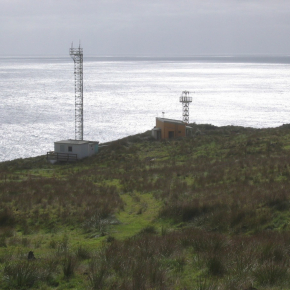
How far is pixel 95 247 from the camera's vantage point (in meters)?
10.6

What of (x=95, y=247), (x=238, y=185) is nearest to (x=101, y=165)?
(x=238, y=185)

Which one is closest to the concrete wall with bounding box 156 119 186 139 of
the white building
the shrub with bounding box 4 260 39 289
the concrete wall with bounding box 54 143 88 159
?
the white building

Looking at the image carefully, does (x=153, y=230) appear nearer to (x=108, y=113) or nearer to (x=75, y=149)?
(x=75, y=149)

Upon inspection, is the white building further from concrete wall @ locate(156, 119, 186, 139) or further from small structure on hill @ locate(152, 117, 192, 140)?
concrete wall @ locate(156, 119, 186, 139)

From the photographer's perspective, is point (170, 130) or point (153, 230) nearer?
point (153, 230)

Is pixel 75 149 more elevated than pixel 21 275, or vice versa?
pixel 21 275

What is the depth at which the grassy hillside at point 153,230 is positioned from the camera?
765 centimetres

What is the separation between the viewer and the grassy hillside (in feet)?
25.1

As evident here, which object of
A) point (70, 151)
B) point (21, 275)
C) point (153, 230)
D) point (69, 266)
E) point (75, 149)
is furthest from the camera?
point (70, 151)

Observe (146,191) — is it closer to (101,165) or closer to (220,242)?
(220,242)

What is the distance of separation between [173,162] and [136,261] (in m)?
21.2

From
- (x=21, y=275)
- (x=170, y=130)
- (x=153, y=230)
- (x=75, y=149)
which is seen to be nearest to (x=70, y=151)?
(x=75, y=149)

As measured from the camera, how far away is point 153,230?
39.9 feet

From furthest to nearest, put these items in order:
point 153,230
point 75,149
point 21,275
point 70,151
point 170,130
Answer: point 170,130 → point 70,151 → point 75,149 → point 153,230 → point 21,275
